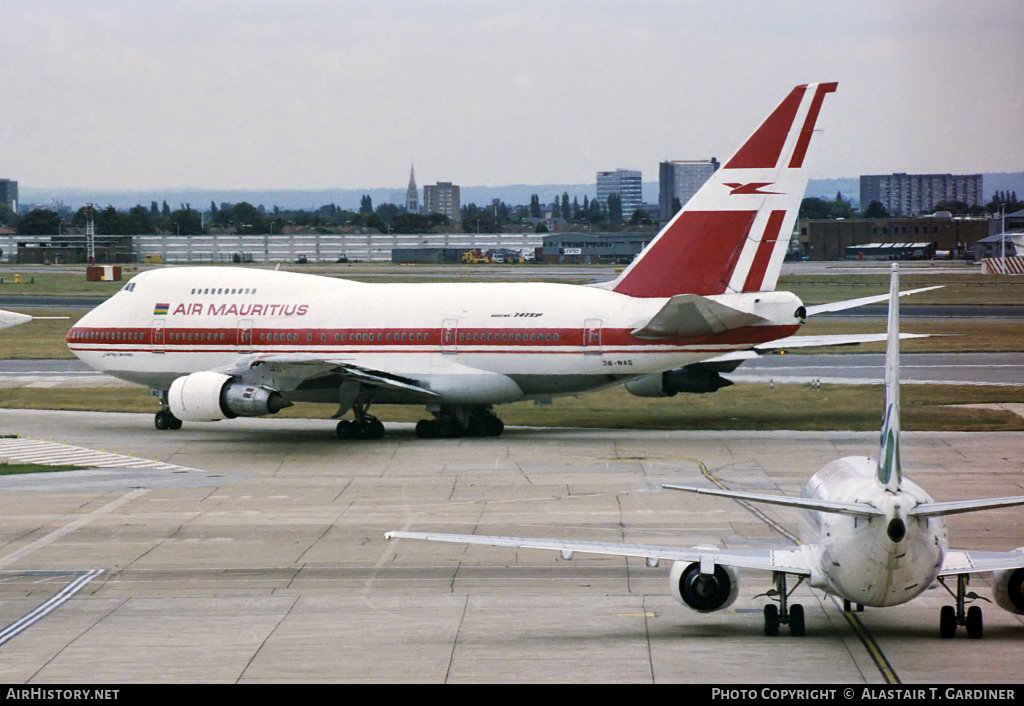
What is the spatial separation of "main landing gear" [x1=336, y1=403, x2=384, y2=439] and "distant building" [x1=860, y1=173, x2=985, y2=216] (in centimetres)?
1824

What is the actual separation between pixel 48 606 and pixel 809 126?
26.0 m

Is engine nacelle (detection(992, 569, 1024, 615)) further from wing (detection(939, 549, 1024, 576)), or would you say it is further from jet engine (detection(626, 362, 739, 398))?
jet engine (detection(626, 362, 739, 398))

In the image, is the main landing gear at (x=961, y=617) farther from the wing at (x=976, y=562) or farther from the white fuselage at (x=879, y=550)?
the white fuselage at (x=879, y=550)

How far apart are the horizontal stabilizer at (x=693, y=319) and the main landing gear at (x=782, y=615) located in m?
18.3

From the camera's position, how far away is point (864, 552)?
50.6 feet

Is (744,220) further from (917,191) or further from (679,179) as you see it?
(679,179)

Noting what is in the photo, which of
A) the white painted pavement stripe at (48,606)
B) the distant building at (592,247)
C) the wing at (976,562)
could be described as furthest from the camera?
the distant building at (592,247)

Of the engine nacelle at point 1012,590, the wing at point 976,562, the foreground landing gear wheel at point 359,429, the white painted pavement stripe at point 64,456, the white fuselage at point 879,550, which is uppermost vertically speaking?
the white fuselage at point 879,550

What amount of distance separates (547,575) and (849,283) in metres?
24.1

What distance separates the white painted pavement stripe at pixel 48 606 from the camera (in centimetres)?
1841

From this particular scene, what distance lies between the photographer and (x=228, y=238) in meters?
62.5

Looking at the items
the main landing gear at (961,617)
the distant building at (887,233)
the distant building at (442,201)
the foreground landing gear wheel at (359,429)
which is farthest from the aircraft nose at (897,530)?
the distant building at (442,201)

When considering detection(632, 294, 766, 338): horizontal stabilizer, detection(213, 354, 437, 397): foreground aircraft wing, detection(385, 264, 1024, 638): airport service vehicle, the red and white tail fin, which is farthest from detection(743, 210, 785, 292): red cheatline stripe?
detection(385, 264, 1024, 638): airport service vehicle
